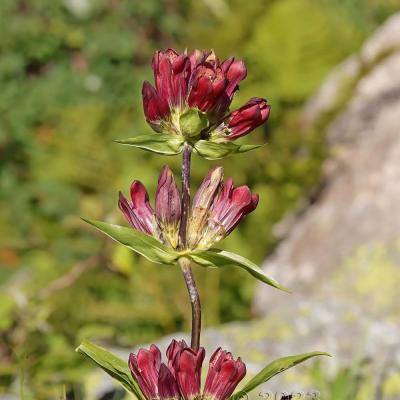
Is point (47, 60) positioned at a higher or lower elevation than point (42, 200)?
higher

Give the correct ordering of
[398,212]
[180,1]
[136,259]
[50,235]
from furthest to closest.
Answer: [180,1] < [50,235] < [136,259] < [398,212]

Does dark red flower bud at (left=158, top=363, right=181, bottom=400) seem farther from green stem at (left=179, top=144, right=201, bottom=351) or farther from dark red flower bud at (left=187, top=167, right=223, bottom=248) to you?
dark red flower bud at (left=187, top=167, right=223, bottom=248)

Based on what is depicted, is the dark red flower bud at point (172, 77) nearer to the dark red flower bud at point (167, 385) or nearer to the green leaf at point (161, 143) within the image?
the green leaf at point (161, 143)

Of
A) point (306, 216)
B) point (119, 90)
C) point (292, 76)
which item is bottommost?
point (306, 216)

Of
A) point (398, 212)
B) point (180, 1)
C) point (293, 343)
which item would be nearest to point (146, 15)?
point (180, 1)

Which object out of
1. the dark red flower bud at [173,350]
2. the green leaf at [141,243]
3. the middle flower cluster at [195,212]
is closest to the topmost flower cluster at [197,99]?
the middle flower cluster at [195,212]

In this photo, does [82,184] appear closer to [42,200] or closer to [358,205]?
[42,200]

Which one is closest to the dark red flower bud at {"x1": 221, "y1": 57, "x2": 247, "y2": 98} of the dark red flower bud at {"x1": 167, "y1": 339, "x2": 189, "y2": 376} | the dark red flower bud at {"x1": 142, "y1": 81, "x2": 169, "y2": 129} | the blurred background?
the dark red flower bud at {"x1": 142, "y1": 81, "x2": 169, "y2": 129}

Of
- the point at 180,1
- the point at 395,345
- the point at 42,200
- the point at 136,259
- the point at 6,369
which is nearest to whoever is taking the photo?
the point at 6,369
